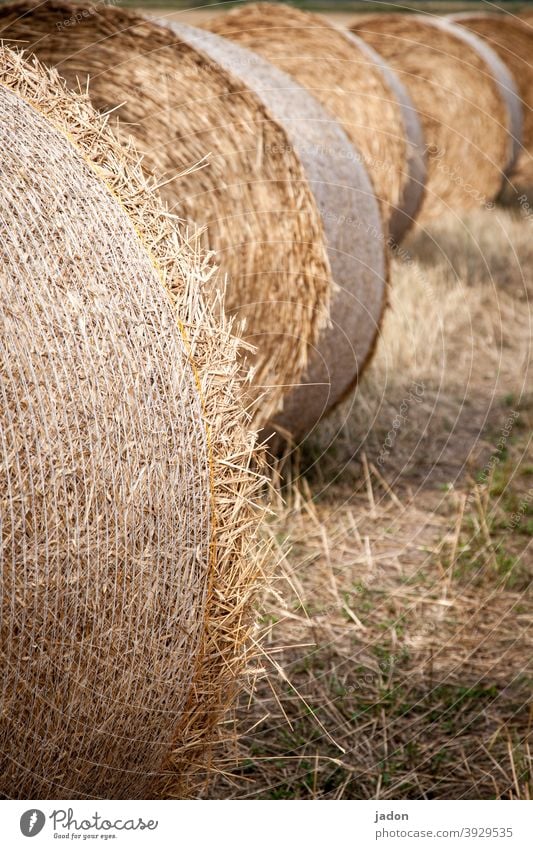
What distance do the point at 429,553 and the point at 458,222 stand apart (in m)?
5.72

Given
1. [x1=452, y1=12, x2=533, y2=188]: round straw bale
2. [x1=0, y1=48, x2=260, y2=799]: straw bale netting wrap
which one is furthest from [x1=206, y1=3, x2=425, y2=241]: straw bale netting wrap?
[x1=452, y1=12, x2=533, y2=188]: round straw bale

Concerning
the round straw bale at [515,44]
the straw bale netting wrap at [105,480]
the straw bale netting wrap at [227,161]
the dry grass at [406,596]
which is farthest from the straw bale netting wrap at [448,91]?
the straw bale netting wrap at [105,480]

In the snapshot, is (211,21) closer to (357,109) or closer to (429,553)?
(357,109)

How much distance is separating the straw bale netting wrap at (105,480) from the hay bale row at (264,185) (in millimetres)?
1503

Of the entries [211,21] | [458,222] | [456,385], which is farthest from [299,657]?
[458,222]

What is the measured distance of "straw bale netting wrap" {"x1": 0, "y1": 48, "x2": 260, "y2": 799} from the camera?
1.85 metres

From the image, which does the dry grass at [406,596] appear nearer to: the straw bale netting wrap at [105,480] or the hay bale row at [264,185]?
the straw bale netting wrap at [105,480]

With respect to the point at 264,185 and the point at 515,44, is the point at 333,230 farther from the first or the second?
the point at 515,44

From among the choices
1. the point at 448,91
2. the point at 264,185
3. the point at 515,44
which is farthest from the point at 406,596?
the point at 515,44

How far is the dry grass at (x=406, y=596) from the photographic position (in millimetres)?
2652

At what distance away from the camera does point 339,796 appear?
99.2 inches

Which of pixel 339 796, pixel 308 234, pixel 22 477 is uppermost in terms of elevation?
pixel 22 477

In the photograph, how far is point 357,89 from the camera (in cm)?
677

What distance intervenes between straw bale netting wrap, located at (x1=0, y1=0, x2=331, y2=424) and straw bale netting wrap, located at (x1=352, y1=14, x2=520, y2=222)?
202 inches
